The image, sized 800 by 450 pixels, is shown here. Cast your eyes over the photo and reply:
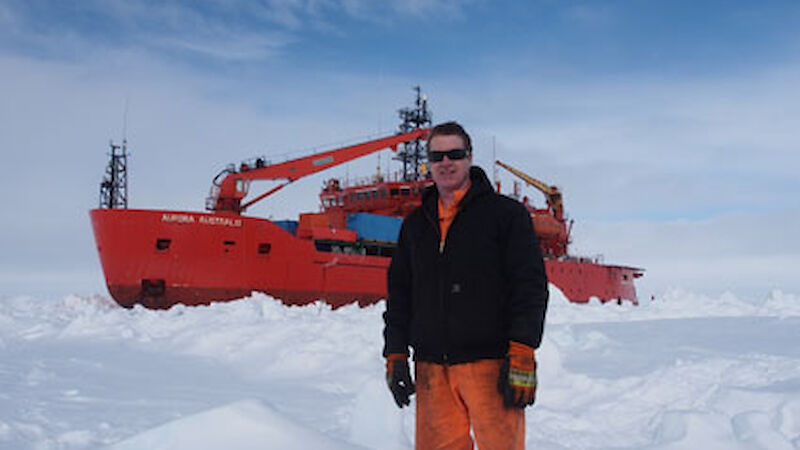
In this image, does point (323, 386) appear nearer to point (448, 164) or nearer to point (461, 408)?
point (461, 408)

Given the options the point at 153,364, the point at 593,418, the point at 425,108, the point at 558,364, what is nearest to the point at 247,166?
the point at 425,108

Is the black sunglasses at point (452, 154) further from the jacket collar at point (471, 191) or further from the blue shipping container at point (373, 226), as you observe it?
the blue shipping container at point (373, 226)

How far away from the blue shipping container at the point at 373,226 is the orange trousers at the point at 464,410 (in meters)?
16.6

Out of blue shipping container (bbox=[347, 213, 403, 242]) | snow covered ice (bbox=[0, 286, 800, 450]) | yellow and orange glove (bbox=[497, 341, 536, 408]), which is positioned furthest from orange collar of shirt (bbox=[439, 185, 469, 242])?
blue shipping container (bbox=[347, 213, 403, 242])

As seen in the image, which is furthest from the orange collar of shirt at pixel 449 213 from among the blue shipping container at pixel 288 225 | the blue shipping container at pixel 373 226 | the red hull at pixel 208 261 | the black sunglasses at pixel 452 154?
the blue shipping container at pixel 288 225

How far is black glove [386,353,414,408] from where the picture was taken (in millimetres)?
2723

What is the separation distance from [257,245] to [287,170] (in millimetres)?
4010

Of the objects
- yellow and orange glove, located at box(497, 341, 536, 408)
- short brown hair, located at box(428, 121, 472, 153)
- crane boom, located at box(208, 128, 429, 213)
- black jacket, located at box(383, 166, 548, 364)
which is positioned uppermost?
crane boom, located at box(208, 128, 429, 213)

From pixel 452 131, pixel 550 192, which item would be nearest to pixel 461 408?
pixel 452 131

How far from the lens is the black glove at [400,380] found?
2.72 meters

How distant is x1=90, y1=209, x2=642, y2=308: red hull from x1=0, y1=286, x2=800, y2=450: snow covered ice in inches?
191

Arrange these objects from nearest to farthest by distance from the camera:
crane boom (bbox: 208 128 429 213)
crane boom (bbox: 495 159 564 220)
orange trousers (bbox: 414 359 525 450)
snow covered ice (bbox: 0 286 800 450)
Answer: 1. orange trousers (bbox: 414 359 525 450)
2. snow covered ice (bbox: 0 286 800 450)
3. crane boom (bbox: 208 128 429 213)
4. crane boom (bbox: 495 159 564 220)

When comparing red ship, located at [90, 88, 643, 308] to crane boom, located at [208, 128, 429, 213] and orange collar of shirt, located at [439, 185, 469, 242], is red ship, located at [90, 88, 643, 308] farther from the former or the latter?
orange collar of shirt, located at [439, 185, 469, 242]

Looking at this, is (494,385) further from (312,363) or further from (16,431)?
(312,363)
